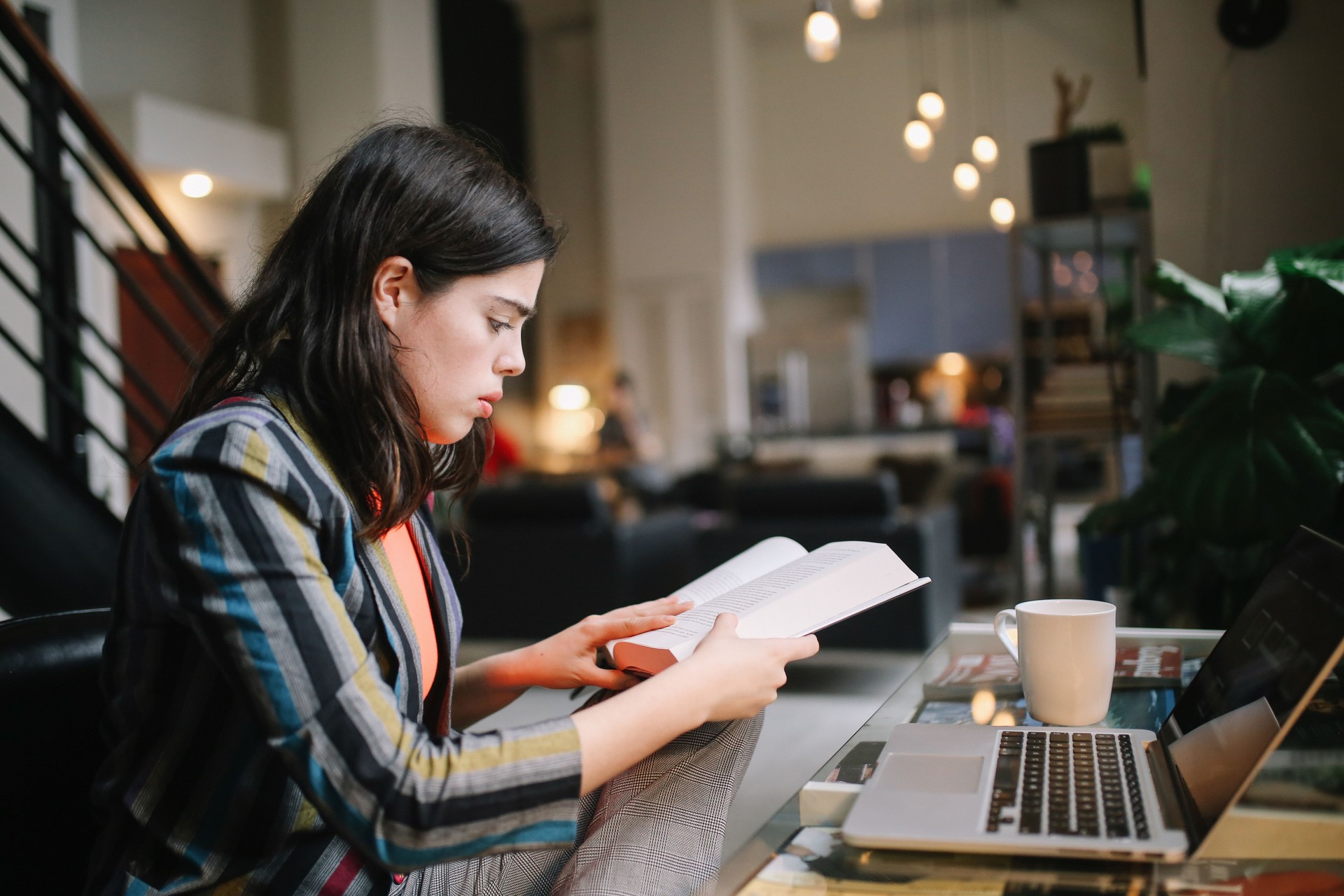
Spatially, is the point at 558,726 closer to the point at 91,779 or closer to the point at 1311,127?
the point at 91,779

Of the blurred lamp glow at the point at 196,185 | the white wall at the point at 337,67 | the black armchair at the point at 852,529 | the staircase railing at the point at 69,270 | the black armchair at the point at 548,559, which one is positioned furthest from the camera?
the white wall at the point at 337,67

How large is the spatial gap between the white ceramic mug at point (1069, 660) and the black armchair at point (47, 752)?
85 cm

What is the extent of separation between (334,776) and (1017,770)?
1.66 ft

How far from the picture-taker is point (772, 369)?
30.4 feet

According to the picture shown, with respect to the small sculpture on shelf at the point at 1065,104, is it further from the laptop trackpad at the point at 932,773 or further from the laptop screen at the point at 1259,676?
the laptop trackpad at the point at 932,773

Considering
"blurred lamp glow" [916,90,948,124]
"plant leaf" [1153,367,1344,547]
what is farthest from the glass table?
"blurred lamp glow" [916,90,948,124]

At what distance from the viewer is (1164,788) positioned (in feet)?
2.59

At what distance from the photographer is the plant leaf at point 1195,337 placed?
1.83 meters

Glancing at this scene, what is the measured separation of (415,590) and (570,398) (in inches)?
346

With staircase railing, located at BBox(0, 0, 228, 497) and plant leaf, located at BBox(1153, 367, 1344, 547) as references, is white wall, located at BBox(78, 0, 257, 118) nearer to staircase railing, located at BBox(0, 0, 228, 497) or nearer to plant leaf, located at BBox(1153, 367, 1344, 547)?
staircase railing, located at BBox(0, 0, 228, 497)

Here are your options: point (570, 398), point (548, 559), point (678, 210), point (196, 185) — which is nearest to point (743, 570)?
point (548, 559)

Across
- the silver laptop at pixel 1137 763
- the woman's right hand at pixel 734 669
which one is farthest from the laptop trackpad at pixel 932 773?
the woman's right hand at pixel 734 669

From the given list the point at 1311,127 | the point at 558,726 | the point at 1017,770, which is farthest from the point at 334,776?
the point at 1311,127

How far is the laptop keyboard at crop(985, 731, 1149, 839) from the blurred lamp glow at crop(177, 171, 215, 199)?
6.02 metres
